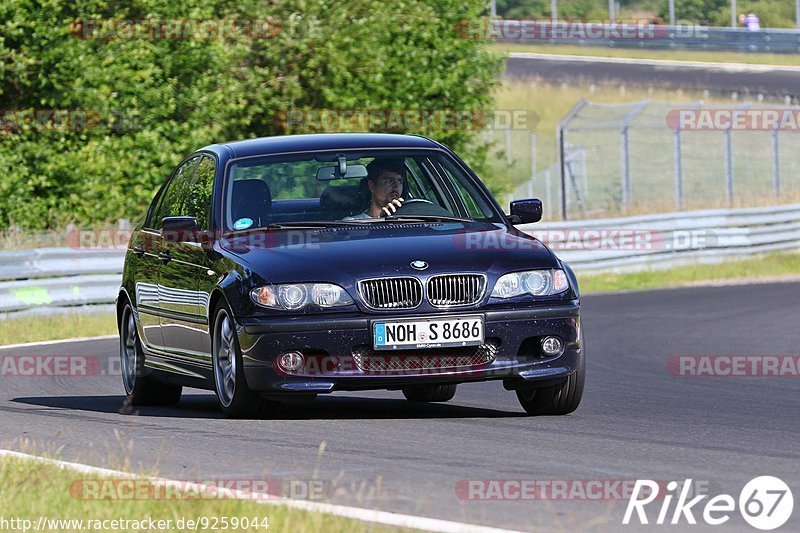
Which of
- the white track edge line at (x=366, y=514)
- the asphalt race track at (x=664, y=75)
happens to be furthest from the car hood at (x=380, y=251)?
the asphalt race track at (x=664, y=75)

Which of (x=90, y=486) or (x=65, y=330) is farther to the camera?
(x=65, y=330)

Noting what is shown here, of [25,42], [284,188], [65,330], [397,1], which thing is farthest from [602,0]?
[284,188]

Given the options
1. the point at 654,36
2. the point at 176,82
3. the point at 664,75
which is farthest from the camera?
the point at 654,36

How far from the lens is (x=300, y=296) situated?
29.0 feet

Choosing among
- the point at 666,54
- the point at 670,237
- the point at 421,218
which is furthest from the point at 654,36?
the point at 421,218

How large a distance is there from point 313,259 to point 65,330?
31.3 feet

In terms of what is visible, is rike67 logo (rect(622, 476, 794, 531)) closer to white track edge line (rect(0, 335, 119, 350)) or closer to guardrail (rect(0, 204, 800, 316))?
white track edge line (rect(0, 335, 119, 350))

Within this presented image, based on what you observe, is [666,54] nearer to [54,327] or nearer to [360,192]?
[54,327]

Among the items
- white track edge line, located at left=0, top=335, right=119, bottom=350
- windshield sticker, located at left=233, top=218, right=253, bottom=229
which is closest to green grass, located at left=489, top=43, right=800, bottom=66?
white track edge line, located at left=0, top=335, right=119, bottom=350

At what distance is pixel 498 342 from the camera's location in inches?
354

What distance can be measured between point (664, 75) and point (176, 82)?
106 feet

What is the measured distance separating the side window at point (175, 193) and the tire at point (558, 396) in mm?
2745

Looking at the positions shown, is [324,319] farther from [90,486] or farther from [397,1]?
[397,1]

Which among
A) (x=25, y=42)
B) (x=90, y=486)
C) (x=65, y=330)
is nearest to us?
(x=90, y=486)
